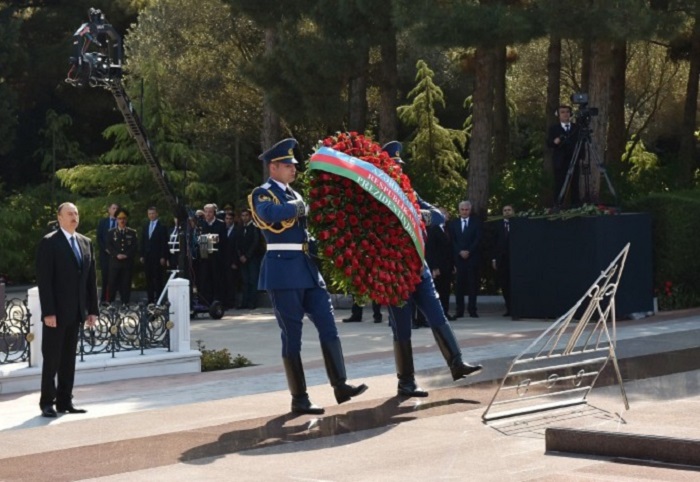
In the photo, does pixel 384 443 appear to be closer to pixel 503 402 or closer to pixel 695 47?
pixel 503 402

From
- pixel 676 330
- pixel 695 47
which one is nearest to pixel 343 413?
pixel 676 330

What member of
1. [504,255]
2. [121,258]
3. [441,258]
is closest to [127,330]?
[441,258]

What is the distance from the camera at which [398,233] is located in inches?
440

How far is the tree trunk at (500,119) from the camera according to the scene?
2828 cm

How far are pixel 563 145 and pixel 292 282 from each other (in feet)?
32.3

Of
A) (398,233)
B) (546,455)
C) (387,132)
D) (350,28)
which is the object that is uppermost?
(350,28)

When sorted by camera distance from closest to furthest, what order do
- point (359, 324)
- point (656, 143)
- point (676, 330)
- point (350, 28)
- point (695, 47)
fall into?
point (676, 330), point (359, 324), point (350, 28), point (695, 47), point (656, 143)

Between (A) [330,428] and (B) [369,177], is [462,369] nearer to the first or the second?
(A) [330,428]

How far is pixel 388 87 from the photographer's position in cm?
2555

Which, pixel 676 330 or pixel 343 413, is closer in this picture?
pixel 343 413

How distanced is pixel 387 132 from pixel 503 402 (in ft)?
51.6

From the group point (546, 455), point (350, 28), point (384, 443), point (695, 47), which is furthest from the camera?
point (695, 47)

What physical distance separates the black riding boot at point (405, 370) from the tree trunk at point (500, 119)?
54.1 feet

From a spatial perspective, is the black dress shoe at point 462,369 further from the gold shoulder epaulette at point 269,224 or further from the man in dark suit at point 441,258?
the man in dark suit at point 441,258
